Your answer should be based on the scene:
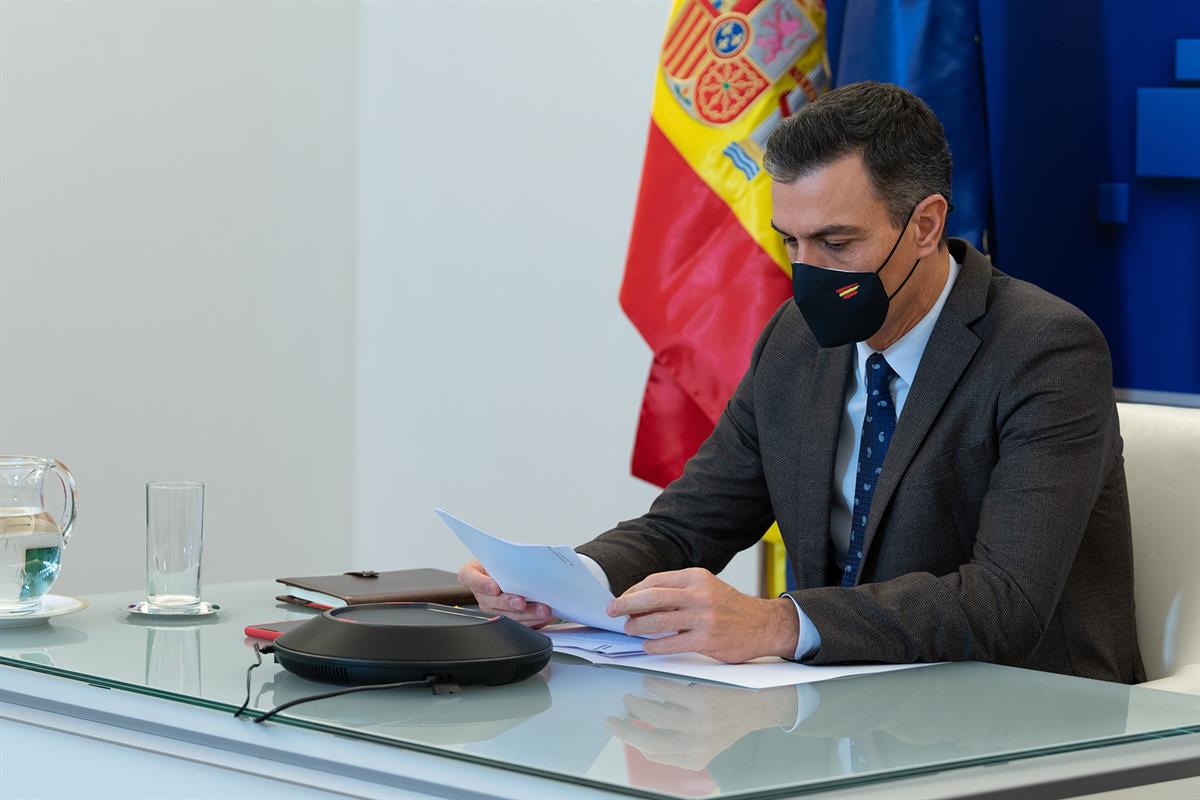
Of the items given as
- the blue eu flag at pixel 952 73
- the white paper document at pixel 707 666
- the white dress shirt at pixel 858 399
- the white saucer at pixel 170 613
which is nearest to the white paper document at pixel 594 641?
the white paper document at pixel 707 666

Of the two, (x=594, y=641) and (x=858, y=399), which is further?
(x=858, y=399)

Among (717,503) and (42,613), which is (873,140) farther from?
(42,613)

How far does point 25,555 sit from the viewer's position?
162cm

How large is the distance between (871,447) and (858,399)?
0.09 metres

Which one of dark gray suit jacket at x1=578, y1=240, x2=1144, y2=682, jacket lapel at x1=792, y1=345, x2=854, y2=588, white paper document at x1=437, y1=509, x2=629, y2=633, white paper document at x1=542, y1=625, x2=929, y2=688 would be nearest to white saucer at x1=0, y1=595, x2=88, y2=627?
white paper document at x1=437, y1=509, x2=629, y2=633

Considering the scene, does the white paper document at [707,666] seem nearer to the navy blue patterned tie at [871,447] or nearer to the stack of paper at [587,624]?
the stack of paper at [587,624]

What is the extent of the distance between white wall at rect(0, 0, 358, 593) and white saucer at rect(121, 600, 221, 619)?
7.27 feet

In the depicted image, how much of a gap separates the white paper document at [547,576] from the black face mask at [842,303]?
58cm

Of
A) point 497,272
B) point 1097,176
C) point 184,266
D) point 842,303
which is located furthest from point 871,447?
point 184,266

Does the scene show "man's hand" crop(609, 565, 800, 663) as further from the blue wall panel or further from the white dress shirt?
the blue wall panel

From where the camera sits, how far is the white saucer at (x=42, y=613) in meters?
1.61

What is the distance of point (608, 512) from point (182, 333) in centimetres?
128

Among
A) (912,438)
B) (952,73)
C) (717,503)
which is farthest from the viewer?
(952,73)

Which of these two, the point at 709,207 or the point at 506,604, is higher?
the point at 709,207
